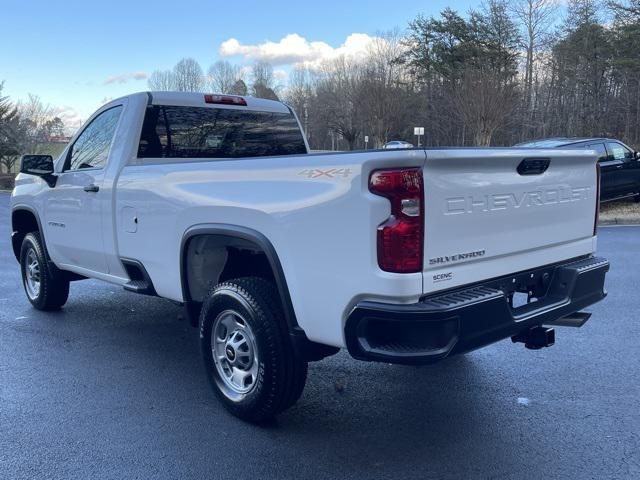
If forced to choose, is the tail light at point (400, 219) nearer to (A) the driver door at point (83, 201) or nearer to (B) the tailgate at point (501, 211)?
(B) the tailgate at point (501, 211)

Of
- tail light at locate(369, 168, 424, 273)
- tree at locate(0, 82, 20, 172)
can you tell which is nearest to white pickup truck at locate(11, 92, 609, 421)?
tail light at locate(369, 168, 424, 273)

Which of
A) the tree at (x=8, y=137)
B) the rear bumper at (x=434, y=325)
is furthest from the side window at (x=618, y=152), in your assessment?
the tree at (x=8, y=137)

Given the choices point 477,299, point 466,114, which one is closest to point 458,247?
point 477,299

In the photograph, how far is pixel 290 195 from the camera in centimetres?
321

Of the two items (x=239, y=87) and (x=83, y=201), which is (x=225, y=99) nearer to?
(x=83, y=201)

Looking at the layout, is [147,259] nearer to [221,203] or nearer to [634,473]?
[221,203]

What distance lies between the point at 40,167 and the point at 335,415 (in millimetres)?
3763

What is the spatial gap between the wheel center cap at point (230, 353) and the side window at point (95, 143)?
2171 mm

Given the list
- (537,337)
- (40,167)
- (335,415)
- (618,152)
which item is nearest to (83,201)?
(40,167)

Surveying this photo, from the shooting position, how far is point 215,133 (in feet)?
17.4

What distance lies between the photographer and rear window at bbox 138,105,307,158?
4.98 metres

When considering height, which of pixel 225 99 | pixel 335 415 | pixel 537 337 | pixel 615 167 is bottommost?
pixel 335 415

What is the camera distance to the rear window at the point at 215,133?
498 cm

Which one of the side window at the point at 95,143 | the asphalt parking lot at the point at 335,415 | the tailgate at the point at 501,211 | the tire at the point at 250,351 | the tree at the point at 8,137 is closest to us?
the tailgate at the point at 501,211
